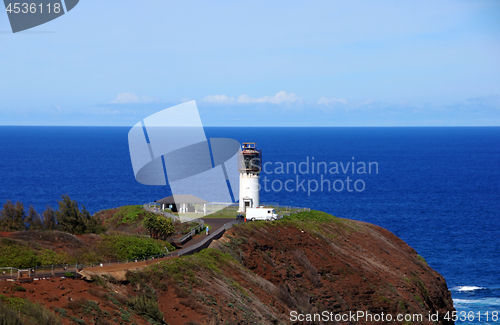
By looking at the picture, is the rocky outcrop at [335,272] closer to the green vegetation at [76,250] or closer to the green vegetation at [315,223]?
the green vegetation at [315,223]

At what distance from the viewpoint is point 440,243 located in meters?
73.0

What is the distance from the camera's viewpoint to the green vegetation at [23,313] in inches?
779

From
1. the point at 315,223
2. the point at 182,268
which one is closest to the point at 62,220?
the point at 182,268

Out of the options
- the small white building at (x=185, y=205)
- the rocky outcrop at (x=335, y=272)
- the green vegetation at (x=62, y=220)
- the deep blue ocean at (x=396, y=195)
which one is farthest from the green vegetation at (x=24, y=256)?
the deep blue ocean at (x=396, y=195)

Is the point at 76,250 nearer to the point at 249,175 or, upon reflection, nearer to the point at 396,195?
the point at 249,175

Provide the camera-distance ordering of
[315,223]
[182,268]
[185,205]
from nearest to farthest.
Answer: [182,268], [315,223], [185,205]

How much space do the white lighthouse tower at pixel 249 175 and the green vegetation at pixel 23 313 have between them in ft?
107

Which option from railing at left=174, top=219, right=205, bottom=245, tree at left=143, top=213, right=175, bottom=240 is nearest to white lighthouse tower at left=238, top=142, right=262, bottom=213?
railing at left=174, top=219, right=205, bottom=245

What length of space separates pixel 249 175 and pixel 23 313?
33.7 metres

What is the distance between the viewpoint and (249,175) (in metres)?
53.6

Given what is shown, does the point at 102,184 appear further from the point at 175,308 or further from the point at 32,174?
the point at 175,308

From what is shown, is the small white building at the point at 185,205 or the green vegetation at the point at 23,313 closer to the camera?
the green vegetation at the point at 23,313

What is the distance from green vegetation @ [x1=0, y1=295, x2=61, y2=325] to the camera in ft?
64.9

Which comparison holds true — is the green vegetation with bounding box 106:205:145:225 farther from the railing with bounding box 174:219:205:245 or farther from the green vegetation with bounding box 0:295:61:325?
the green vegetation with bounding box 0:295:61:325
